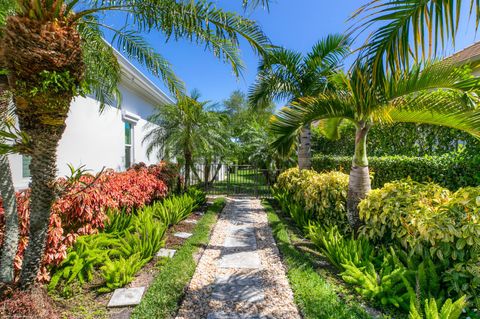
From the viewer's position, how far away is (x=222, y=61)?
421 centimetres

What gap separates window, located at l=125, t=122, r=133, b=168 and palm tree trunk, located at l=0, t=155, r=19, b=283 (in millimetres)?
6522

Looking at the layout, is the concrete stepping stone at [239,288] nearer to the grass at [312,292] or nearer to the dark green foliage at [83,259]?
the grass at [312,292]

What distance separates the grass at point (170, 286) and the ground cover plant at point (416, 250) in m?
2.13

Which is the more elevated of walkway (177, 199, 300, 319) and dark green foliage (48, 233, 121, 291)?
dark green foliage (48, 233, 121, 291)

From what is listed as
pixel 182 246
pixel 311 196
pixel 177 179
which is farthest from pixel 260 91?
pixel 182 246

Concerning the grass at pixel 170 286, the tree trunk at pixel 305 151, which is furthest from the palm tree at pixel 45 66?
the tree trunk at pixel 305 151

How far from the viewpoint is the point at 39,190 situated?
2.53 metres

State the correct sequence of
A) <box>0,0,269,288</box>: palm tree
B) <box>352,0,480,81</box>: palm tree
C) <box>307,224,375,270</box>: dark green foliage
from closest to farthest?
<box>352,0,480,81</box>: palm tree
<box>0,0,269,288</box>: palm tree
<box>307,224,375,270</box>: dark green foliage

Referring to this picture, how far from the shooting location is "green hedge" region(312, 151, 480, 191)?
4.41 m

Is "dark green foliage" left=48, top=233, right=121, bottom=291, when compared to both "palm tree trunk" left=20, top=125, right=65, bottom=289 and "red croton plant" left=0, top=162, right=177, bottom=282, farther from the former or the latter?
"palm tree trunk" left=20, top=125, right=65, bottom=289

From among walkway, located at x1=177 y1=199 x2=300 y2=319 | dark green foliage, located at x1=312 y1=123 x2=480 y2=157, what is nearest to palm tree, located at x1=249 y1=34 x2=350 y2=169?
dark green foliage, located at x1=312 y1=123 x2=480 y2=157

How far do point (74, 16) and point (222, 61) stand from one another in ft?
7.16

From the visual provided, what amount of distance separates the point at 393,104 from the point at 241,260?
3667 millimetres

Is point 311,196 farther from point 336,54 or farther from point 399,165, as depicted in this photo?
point 336,54
